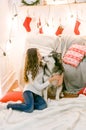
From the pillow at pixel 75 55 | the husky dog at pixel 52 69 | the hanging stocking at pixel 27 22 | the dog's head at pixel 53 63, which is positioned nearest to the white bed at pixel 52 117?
the husky dog at pixel 52 69

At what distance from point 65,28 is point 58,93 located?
51.0 inches

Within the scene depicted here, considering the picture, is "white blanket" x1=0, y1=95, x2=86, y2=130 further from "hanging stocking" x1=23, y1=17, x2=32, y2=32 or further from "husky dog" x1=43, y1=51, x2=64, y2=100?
"hanging stocking" x1=23, y1=17, x2=32, y2=32

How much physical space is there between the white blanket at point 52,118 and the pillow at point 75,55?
2.22 feet

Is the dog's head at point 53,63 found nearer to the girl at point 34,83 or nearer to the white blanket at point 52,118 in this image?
the girl at point 34,83

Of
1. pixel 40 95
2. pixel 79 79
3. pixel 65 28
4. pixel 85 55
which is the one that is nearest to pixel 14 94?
pixel 40 95

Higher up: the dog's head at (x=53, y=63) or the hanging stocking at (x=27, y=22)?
the hanging stocking at (x=27, y=22)

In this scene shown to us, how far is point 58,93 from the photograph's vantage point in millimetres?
2738

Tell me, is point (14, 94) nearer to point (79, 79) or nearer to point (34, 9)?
point (79, 79)

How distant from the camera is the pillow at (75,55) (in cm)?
305

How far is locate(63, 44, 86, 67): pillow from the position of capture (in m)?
3.05

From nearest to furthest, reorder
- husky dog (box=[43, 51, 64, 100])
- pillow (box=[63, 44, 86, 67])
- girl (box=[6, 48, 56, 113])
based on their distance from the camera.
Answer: girl (box=[6, 48, 56, 113])
husky dog (box=[43, 51, 64, 100])
pillow (box=[63, 44, 86, 67])

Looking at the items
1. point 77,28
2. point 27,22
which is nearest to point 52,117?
point 77,28

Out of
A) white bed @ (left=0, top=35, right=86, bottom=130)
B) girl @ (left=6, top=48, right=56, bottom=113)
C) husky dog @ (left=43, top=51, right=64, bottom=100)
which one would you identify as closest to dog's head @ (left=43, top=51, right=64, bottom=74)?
husky dog @ (left=43, top=51, right=64, bottom=100)

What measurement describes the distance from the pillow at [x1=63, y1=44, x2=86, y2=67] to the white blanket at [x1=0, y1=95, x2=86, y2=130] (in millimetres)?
676
